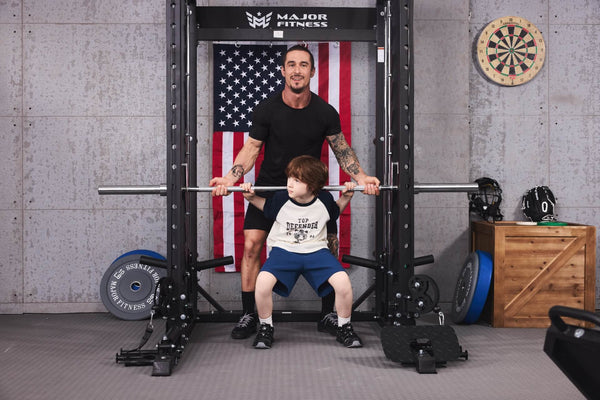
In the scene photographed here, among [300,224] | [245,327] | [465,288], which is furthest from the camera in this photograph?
[465,288]

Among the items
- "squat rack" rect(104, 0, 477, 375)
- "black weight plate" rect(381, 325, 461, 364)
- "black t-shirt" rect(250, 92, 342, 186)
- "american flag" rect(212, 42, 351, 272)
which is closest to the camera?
"black weight plate" rect(381, 325, 461, 364)

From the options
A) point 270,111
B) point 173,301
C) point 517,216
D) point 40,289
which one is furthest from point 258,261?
point 517,216

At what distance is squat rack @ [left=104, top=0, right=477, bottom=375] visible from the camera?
312 cm

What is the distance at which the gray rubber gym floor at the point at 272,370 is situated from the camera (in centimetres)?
244

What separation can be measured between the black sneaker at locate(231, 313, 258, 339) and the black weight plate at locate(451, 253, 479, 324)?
1.37 metres

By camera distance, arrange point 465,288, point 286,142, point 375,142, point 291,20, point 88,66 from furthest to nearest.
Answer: point 88,66, point 375,142, point 291,20, point 465,288, point 286,142

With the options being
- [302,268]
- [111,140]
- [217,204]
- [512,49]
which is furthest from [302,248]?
[512,49]

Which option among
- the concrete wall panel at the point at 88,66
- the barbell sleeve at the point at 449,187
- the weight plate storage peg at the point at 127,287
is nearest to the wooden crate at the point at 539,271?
the barbell sleeve at the point at 449,187

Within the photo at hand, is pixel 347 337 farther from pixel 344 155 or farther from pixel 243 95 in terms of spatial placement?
pixel 243 95

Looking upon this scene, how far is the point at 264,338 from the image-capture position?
3.17 meters

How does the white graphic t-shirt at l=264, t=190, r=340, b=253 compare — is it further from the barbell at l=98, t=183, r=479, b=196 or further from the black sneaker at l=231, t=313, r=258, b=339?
the black sneaker at l=231, t=313, r=258, b=339

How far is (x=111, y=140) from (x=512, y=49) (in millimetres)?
3066

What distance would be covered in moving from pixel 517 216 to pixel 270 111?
6.84 feet

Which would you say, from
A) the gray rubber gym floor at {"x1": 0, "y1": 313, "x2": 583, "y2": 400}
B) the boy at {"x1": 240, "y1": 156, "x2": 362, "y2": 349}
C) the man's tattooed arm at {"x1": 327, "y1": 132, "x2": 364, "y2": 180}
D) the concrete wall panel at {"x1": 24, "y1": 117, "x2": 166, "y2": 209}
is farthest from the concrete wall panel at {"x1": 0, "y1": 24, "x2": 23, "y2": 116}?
the man's tattooed arm at {"x1": 327, "y1": 132, "x2": 364, "y2": 180}
